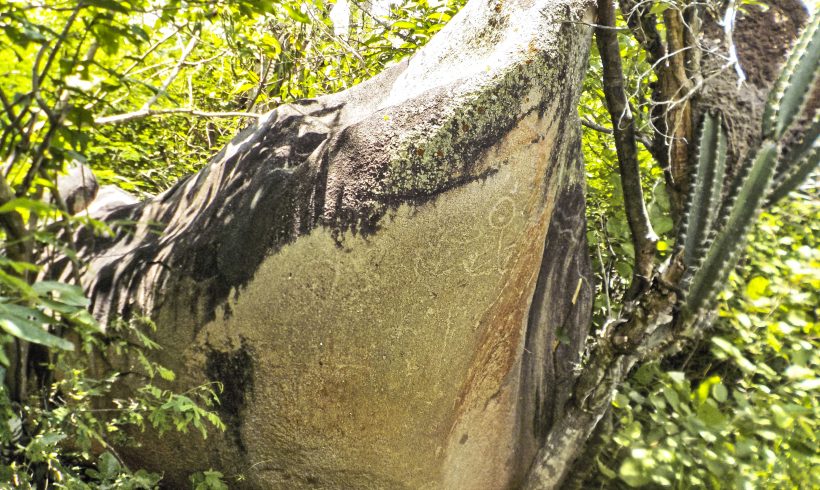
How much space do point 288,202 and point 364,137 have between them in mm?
341

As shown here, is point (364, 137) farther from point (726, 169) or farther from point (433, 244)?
point (726, 169)

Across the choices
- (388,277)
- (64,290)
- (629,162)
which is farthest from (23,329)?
(629,162)

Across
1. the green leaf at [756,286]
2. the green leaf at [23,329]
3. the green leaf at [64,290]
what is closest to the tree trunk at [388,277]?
the green leaf at [756,286]

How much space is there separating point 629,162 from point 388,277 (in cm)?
109

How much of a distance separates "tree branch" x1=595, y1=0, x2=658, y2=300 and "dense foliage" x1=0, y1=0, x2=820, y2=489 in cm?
13

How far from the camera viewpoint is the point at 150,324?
2.58 meters

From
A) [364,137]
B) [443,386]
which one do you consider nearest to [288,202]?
[364,137]

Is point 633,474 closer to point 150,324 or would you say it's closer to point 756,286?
Answer: point 756,286

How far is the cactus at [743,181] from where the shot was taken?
8.59ft

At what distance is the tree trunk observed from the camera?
2.42m

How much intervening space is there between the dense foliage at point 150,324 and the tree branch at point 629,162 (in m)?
0.13

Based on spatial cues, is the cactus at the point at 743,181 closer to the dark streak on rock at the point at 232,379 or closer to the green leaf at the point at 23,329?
the dark streak on rock at the point at 232,379

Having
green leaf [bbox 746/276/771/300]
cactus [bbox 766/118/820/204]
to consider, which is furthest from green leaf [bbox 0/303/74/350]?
green leaf [bbox 746/276/771/300]

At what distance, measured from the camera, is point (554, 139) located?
2.63 meters
